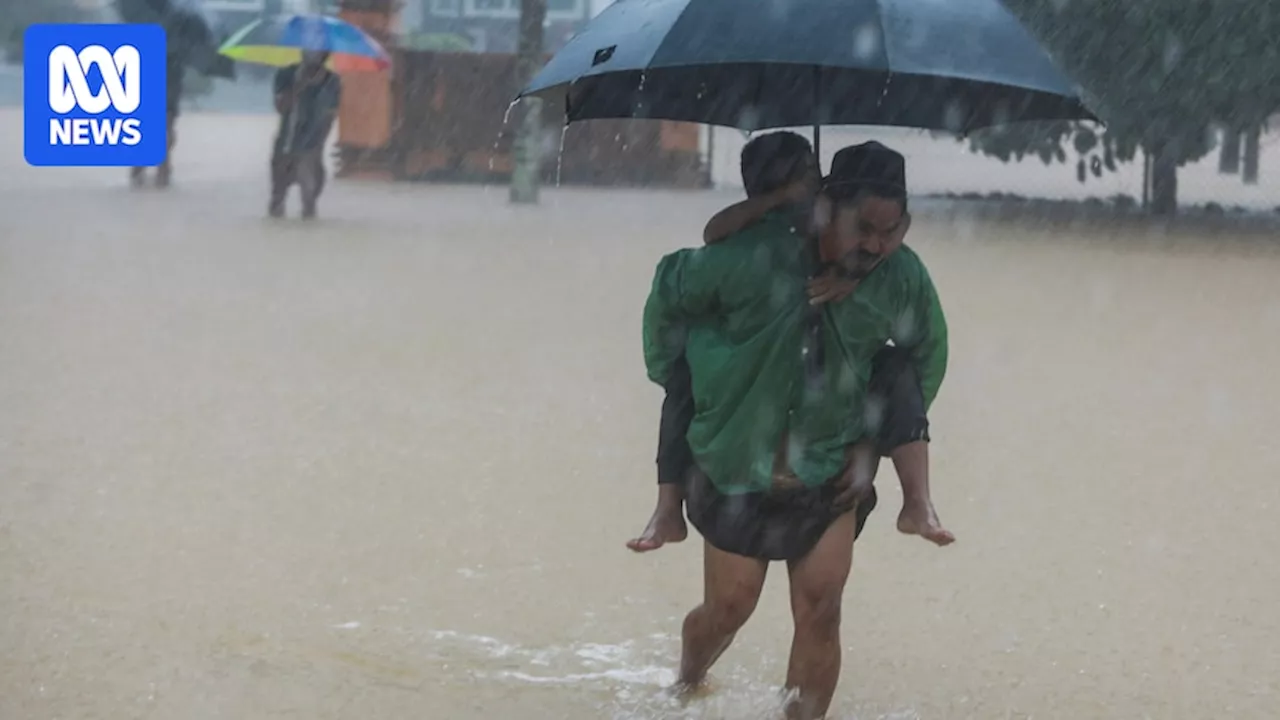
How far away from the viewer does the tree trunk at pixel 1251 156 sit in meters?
20.1

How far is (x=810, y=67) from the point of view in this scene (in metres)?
3.88

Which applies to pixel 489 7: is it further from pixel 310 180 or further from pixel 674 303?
pixel 674 303

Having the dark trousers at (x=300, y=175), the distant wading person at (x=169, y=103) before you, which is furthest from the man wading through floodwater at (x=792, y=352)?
the distant wading person at (x=169, y=103)

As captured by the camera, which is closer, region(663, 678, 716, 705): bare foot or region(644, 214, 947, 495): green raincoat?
region(644, 214, 947, 495): green raincoat

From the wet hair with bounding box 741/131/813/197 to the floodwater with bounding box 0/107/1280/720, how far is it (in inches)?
48.4

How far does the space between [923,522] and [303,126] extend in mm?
13973

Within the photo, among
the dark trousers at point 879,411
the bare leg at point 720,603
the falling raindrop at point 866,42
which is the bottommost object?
the bare leg at point 720,603

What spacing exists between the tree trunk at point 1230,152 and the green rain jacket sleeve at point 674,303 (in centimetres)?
1561

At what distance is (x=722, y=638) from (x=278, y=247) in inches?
445

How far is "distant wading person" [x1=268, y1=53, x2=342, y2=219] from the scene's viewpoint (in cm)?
1686

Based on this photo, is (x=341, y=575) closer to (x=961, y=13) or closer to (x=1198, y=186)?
(x=961, y=13)

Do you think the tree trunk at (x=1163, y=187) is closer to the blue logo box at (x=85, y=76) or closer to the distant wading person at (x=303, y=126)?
the distant wading person at (x=303, y=126)

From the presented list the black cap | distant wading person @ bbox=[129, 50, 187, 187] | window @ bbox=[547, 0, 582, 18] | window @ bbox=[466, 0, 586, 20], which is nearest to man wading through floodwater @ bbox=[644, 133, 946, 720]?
the black cap

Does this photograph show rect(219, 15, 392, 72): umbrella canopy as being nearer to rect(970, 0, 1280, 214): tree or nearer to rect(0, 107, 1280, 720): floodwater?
rect(0, 107, 1280, 720): floodwater
